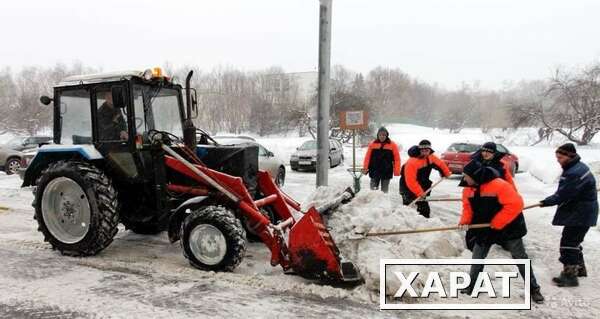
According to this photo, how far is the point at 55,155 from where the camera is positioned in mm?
5672

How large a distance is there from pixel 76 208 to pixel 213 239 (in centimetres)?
206

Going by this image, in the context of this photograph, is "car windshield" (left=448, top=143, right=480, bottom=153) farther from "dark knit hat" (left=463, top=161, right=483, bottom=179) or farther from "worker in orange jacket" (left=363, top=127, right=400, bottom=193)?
"dark knit hat" (left=463, top=161, right=483, bottom=179)

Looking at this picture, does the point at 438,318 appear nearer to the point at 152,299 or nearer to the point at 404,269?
the point at 404,269

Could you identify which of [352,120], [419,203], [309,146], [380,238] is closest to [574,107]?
[309,146]

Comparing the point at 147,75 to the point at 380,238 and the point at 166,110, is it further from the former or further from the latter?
the point at 380,238

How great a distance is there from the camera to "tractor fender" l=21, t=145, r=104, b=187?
17.5 feet

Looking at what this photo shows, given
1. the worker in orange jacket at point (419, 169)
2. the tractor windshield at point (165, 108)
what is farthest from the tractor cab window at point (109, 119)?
the worker in orange jacket at point (419, 169)

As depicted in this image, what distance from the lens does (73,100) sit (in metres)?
5.63

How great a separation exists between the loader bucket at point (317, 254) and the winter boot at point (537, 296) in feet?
5.45

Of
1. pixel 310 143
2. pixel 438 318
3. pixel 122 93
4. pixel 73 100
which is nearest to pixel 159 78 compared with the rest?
pixel 122 93

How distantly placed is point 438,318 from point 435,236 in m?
1.56

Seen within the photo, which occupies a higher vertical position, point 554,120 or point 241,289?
point 554,120

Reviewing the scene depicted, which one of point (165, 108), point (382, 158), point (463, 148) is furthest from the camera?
point (463, 148)

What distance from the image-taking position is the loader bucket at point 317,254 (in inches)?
171
